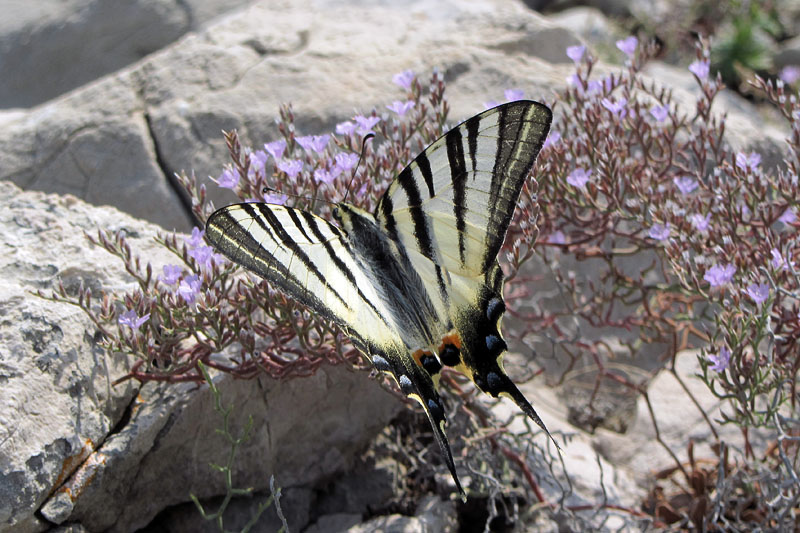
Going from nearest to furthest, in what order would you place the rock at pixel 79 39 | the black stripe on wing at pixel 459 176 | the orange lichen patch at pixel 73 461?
the black stripe on wing at pixel 459 176
the orange lichen patch at pixel 73 461
the rock at pixel 79 39

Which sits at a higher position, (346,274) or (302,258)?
(302,258)

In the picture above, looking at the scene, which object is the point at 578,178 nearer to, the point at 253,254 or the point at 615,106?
the point at 615,106

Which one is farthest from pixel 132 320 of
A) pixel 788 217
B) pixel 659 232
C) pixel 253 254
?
pixel 788 217

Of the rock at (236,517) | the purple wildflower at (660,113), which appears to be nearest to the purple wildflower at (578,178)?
the purple wildflower at (660,113)

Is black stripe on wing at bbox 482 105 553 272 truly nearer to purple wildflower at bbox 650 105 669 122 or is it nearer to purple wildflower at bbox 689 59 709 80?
purple wildflower at bbox 650 105 669 122

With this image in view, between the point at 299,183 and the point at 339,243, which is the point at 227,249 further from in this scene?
the point at 299,183

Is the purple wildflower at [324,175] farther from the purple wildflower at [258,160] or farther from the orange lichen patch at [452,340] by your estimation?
the orange lichen patch at [452,340]
